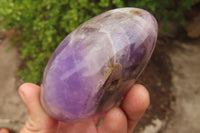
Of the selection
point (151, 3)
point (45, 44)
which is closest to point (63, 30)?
point (45, 44)

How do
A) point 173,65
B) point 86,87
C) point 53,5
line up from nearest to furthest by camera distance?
point 86,87 → point 53,5 → point 173,65

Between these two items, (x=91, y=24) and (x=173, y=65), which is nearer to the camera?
(x=91, y=24)

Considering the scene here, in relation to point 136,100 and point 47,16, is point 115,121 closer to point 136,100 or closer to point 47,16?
point 136,100

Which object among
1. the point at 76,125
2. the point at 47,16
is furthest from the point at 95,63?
the point at 47,16

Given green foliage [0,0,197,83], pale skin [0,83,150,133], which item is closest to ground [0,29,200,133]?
green foliage [0,0,197,83]

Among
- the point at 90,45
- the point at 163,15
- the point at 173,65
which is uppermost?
the point at 90,45

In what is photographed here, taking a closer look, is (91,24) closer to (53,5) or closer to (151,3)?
(53,5)
